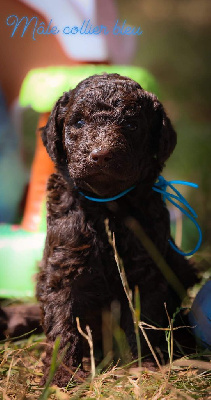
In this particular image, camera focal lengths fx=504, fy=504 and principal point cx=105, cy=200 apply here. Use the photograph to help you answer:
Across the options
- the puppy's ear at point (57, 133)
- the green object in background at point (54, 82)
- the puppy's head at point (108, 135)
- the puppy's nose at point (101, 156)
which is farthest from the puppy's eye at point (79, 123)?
the green object in background at point (54, 82)

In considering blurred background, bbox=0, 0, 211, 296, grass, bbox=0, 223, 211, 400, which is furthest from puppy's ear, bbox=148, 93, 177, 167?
blurred background, bbox=0, 0, 211, 296

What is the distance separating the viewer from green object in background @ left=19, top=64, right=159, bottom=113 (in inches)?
155

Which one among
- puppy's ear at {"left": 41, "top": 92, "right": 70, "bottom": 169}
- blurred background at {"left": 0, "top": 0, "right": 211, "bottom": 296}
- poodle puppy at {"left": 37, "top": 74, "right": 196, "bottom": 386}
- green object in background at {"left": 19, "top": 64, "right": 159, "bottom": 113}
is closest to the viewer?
poodle puppy at {"left": 37, "top": 74, "right": 196, "bottom": 386}

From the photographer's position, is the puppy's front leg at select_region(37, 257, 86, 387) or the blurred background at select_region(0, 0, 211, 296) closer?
the puppy's front leg at select_region(37, 257, 86, 387)

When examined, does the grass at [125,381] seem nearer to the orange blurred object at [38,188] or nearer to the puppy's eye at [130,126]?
the puppy's eye at [130,126]

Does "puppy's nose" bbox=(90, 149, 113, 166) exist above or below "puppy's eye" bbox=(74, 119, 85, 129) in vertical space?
below

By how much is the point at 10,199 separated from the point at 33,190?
0.55m

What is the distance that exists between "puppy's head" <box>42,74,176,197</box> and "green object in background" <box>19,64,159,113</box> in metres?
1.16

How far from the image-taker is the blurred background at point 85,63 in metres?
4.58

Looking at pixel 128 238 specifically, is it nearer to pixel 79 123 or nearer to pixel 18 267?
pixel 79 123

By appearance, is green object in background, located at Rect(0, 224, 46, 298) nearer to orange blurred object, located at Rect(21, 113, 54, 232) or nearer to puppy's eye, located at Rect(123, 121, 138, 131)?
orange blurred object, located at Rect(21, 113, 54, 232)

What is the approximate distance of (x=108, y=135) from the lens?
2.43 m

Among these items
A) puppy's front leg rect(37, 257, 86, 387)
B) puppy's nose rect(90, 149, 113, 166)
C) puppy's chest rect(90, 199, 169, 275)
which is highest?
puppy's nose rect(90, 149, 113, 166)

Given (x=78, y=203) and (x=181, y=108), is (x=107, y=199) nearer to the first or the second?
(x=78, y=203)
